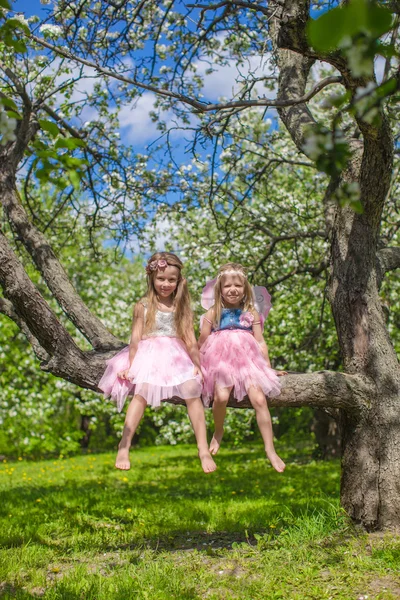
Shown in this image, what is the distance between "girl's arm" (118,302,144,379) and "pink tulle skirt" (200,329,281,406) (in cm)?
A: 54

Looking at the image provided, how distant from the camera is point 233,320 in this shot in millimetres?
5066

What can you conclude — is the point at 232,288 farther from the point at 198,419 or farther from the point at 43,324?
the point at 43,324

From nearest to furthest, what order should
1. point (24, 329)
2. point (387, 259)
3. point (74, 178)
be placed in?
point (74, 178)
point (24, 329)
point (387, 259)

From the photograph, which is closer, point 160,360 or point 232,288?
point 160,360

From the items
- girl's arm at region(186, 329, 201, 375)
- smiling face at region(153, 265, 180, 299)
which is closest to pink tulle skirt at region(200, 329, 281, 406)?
girl's arm at region(186, 329, 201, 375)

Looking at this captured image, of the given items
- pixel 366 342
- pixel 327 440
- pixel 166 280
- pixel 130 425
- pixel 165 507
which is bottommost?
pixel 165 507

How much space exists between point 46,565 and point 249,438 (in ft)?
69.1

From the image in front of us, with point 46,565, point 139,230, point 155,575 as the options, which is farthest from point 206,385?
point 139,230

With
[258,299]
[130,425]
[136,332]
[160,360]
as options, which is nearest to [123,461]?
[130,425]

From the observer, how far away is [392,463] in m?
4.60

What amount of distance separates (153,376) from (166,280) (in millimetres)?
871

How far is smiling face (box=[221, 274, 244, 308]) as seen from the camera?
16.5ft

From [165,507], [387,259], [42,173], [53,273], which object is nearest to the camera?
[42,173]

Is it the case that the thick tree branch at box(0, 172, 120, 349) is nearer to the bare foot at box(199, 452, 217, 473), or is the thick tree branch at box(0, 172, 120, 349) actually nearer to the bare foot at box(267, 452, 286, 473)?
the bare foot at box(199, 452, 217, 473)
